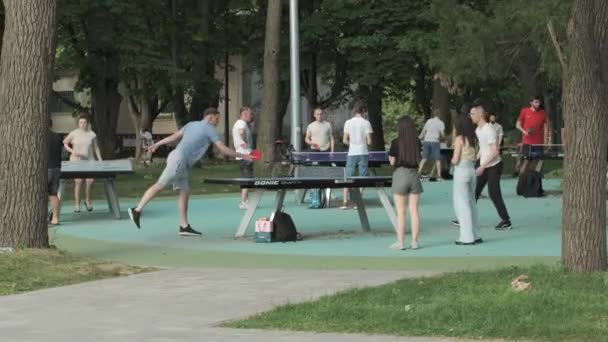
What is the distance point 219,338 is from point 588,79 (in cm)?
423

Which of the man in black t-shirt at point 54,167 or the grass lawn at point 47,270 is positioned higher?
the man in black t-shirt at point 54,167

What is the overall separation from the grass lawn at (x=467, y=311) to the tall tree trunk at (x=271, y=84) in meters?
19.6

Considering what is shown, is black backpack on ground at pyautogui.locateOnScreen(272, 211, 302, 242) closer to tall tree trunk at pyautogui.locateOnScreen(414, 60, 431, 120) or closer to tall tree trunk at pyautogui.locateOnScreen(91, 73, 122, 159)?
tall tree trunk at pyautogui.locateOnScreen(91, 73, 122, 159)

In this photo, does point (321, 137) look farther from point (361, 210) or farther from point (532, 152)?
point (361, 210)

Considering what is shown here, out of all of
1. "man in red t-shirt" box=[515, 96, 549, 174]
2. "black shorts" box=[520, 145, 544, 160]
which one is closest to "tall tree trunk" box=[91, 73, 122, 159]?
"man in red t-shirt" box=[515, 96, 549, 174]

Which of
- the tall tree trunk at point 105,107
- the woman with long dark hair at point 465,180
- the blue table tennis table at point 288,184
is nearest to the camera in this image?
the woman with long dark hair at point 465,180

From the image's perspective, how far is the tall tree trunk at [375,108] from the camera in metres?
45.8

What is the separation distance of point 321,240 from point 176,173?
2272 mm

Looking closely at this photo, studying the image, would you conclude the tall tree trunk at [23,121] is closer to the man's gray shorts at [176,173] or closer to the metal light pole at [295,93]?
the man's gray shorts at [176,173]

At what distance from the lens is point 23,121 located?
43.9ft

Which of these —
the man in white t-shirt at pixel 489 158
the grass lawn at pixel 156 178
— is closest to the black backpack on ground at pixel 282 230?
the man in white t-shirt at pixel 489 158

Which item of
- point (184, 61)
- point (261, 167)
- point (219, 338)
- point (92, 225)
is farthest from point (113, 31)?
point (219, 338)

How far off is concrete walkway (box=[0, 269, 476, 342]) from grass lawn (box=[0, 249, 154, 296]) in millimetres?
379

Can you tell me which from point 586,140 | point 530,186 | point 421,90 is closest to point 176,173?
point 586,140
